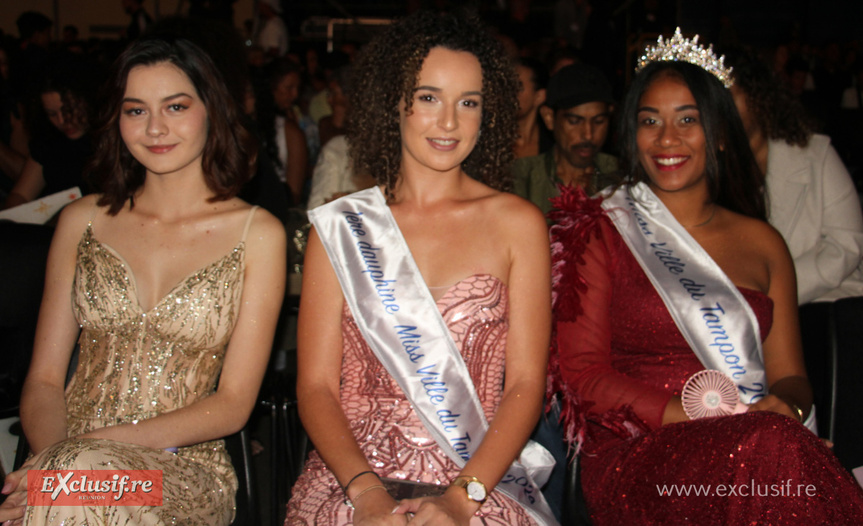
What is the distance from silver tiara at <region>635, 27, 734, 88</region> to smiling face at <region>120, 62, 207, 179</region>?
140 cm

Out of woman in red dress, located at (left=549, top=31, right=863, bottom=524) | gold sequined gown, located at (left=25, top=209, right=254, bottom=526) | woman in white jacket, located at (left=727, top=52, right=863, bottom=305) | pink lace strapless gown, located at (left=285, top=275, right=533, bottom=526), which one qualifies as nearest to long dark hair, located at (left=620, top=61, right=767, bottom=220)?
woman in red dress, located at (left=549, top=31, right=863, bottom=524)

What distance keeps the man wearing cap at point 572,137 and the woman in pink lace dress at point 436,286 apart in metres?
1.24

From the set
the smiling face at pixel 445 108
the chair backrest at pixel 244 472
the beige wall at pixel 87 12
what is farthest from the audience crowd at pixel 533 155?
the beige wall at pixel 87 12

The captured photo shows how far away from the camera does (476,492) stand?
1.64 metres

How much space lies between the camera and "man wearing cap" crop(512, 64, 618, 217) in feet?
10.6

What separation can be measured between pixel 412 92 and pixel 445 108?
0.10 m

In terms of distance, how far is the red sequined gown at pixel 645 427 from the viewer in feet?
4.94

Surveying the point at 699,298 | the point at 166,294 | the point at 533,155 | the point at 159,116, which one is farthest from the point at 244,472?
the point at 533,155

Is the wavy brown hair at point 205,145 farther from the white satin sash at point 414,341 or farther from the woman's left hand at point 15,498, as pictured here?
the woman's left hand at point 15,498

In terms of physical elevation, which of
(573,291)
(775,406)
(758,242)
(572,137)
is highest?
(572,137)

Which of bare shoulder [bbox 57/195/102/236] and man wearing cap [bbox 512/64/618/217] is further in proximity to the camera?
man wearing cap [bbox 512/64/618/217]

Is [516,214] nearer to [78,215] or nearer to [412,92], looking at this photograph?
[412,92]

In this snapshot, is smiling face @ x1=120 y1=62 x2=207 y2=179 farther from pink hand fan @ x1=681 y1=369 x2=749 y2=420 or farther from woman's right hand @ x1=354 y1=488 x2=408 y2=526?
pink hand fan @ x1=681 y1=369 x2=749 y2=420

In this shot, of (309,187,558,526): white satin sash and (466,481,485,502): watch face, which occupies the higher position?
(309,187,558,526): white satin sash
